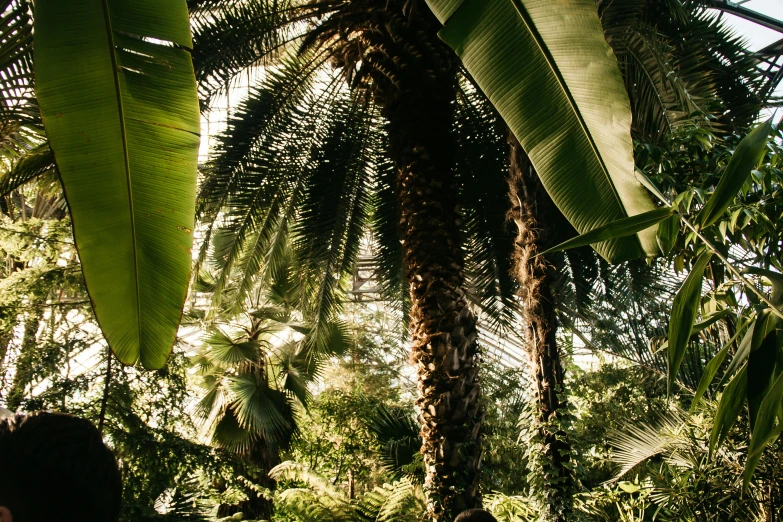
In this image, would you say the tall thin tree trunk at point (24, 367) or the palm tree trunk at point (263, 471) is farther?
the palm tree trunk at point (263, 471)

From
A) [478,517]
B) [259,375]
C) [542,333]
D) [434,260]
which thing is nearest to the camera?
[478,517]

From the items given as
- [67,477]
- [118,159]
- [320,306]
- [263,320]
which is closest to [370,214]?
[320,306]

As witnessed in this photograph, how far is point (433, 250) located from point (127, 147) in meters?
3.66

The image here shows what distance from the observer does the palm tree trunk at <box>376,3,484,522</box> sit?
4.67 m

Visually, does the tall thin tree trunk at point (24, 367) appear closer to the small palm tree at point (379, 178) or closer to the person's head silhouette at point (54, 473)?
the small palm tree at point (379, 178)

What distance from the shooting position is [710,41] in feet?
23.0

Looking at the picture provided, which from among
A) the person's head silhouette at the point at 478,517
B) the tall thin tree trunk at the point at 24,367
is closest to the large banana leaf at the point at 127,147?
the person's head silhouette at the point at 478,517

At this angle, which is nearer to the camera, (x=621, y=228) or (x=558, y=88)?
(x=621, y=228)

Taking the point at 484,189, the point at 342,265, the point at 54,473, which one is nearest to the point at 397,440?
the point at 342,265

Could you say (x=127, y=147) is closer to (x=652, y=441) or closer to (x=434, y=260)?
(x=434, y=260)

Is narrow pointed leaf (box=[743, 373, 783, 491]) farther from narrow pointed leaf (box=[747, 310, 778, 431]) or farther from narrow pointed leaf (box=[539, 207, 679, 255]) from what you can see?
narrow pointed leaf (box=[539, 207, 679, 255])

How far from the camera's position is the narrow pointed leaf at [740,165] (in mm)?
1273

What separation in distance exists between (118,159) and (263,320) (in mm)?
10770

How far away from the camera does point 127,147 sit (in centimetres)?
158
